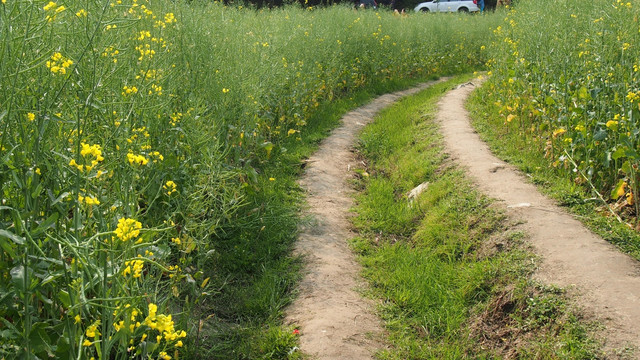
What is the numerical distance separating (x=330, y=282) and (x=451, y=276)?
93 cm

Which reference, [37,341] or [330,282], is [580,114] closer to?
[330,282]

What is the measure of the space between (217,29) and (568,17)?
4195 millimetres

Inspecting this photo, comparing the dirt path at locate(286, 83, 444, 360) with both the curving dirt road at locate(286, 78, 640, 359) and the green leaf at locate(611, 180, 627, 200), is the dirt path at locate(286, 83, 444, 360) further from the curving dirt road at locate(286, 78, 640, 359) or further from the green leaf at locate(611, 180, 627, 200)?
the green leaf at locate(611, 180, 627, 200)

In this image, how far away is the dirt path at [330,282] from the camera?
3.61m

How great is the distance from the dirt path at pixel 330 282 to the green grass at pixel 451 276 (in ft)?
0.46

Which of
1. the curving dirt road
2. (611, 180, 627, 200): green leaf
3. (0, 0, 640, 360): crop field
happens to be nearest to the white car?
(0, 0, 640, 360): crop field

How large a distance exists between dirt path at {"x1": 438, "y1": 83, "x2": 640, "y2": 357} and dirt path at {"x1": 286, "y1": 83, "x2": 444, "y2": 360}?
1243 mm

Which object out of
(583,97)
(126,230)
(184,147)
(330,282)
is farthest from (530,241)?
(126,230)

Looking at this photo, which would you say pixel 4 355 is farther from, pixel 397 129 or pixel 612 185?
pixel 397 129

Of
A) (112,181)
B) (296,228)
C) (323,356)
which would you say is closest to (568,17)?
(296,228)

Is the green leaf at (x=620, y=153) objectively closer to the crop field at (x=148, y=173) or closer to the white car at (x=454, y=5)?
the crop field at (x=148, y=173)

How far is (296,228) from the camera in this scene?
508cm

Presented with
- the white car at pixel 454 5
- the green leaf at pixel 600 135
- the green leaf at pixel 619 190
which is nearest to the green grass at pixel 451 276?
the green leaf at pixel 619 190

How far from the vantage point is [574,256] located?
4.04 m
